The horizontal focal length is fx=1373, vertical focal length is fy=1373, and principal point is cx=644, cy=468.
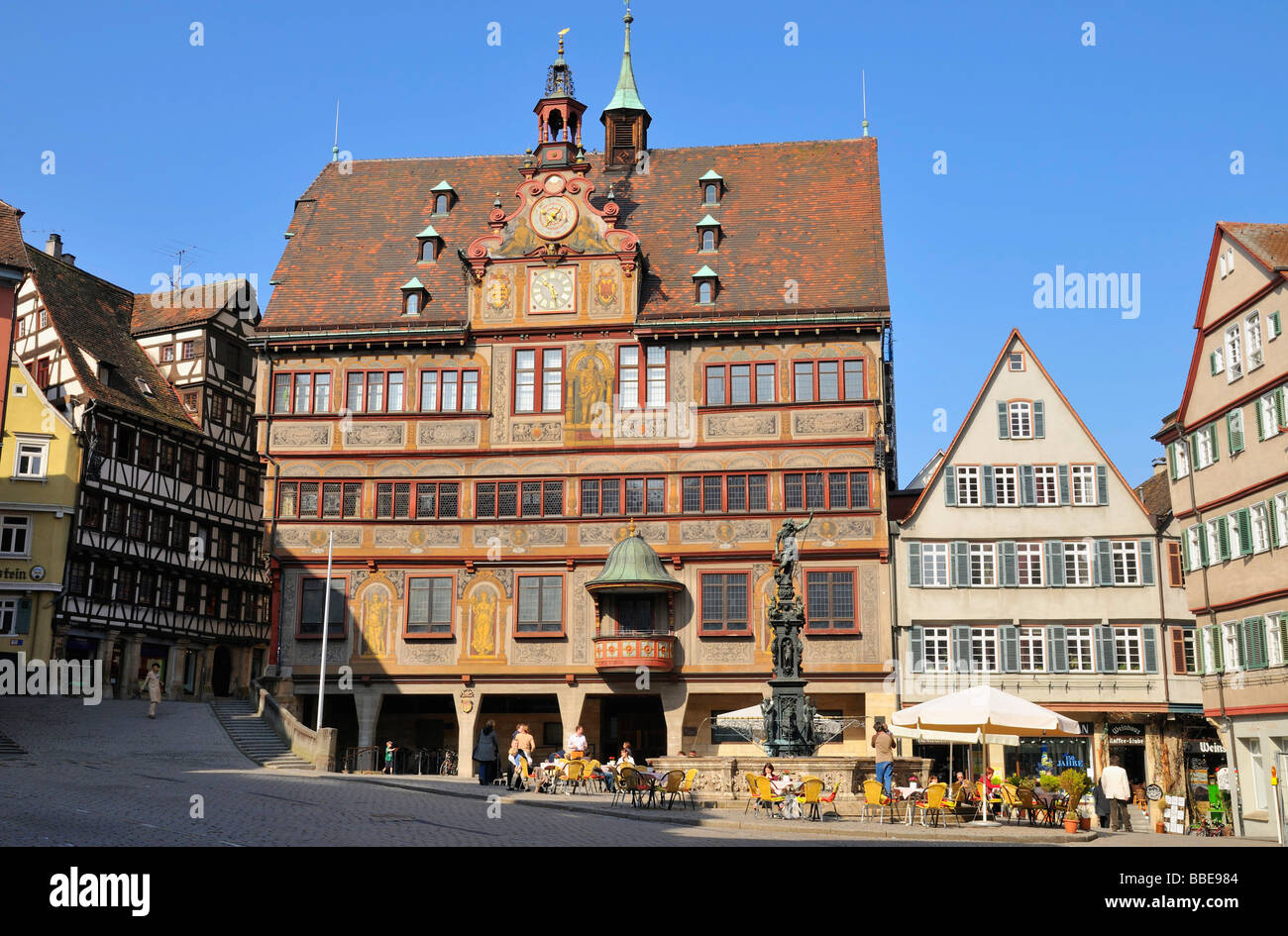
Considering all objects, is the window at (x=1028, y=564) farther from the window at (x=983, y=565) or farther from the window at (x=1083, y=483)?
the window at (x=1083, y=483)

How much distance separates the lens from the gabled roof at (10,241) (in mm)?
35219

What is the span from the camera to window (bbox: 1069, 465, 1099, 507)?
4238 cm

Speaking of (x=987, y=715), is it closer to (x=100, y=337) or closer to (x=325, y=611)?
(x=325, y=611)

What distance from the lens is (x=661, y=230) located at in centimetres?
4741

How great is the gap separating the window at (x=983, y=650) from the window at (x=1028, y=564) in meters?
1.79

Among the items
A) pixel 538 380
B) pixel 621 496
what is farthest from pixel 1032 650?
pixel 538 380

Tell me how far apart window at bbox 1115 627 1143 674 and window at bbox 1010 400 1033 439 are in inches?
258

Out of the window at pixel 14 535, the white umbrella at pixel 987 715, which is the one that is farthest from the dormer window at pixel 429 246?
the white umbrella at pixel 987 715

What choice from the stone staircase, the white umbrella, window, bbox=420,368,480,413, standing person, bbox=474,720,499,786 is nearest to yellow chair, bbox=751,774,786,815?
the white umbrella

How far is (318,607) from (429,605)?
3508 millimetres

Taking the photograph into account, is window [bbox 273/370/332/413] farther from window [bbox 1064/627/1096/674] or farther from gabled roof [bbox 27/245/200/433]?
window [bbox 1064/627/1096/674]

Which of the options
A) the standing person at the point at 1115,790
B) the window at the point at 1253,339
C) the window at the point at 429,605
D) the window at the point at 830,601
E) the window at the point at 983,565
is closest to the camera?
the standing person at the point at 1115,790
